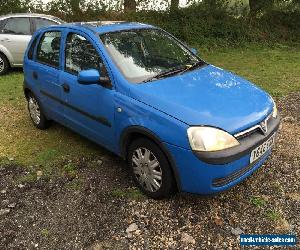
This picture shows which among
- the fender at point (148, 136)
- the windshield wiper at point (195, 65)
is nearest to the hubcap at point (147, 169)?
the fender at point (148, 136)

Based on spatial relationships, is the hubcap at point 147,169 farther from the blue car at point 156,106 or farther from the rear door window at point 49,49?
the rear door window at point 49,49

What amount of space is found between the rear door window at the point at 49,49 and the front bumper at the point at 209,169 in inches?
95.6

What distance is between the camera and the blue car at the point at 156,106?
3.33 m

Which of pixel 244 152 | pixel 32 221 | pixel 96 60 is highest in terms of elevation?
pixel 96 60

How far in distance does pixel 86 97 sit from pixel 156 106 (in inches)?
45.3

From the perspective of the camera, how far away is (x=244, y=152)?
336 centimetres

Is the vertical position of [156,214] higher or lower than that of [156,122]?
lower

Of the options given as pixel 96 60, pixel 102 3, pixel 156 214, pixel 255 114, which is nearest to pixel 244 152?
pixel 255 114

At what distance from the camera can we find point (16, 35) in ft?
32.0

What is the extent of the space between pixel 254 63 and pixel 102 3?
6799 millimetres

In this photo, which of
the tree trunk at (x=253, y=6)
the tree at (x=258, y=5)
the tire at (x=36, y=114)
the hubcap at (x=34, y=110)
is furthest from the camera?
the tree trunk at (x=253, y=6)

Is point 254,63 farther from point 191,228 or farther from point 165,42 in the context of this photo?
point 191,228

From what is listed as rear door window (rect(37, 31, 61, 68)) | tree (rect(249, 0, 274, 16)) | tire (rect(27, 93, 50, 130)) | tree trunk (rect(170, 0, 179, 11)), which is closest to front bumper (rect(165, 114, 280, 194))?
rear door window (rect(37, 31, 61, 68))

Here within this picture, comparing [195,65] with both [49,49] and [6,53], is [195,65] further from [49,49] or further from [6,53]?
[6,53]
